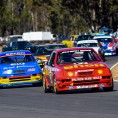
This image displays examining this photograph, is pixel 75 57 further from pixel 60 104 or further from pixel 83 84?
pixel 60 104

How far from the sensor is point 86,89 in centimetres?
2097

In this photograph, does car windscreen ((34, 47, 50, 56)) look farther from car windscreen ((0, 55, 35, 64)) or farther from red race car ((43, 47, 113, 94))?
red race car ((43, 47, 113, 94))

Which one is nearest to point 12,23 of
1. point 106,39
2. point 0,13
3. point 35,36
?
point 0,13

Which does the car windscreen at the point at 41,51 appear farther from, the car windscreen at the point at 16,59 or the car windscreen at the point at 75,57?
the car windscreen at the point at 75,57

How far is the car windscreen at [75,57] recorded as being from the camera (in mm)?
19875

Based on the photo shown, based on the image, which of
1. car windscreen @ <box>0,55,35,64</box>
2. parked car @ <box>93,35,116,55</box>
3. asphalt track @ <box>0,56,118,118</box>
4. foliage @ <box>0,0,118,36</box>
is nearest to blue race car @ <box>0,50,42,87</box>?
car windscreen @ <box>0,55,35,64</box>

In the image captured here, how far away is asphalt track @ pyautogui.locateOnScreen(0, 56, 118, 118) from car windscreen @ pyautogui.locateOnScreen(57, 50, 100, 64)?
95cm

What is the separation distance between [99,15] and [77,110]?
65.1 m

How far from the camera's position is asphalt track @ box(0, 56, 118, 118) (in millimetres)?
13797

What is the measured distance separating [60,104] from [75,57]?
4228mm

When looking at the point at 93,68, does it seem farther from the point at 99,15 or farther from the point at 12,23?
the point at 12,23

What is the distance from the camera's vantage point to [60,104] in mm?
16172

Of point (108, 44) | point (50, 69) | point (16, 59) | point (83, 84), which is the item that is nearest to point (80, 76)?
point (83, 84)

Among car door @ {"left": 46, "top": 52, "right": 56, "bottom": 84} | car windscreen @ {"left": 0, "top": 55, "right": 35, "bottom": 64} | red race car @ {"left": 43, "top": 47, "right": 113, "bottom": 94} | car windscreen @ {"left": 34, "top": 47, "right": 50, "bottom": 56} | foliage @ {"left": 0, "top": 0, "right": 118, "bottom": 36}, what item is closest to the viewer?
red race car @ {"left": 43, "top": 47, "right": 113, "bottom": 94}
